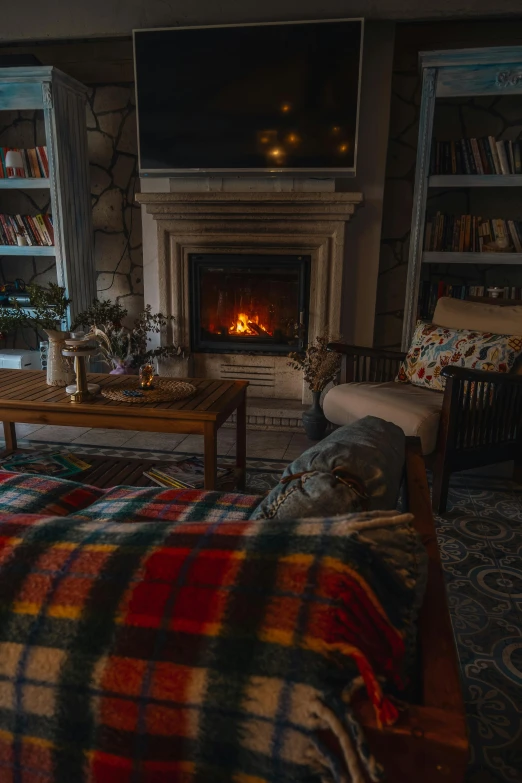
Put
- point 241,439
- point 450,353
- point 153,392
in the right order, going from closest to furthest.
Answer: point 153,392, point 241,439, point 450,353

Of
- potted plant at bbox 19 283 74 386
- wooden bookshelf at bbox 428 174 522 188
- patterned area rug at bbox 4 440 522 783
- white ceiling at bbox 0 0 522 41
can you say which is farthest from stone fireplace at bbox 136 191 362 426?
patterned area rug at bbox 4 440 522 783

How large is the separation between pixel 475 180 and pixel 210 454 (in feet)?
7.64

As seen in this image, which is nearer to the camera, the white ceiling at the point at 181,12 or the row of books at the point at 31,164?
the white ceiling at the point at 181,12

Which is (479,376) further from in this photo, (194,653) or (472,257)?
(194,653)

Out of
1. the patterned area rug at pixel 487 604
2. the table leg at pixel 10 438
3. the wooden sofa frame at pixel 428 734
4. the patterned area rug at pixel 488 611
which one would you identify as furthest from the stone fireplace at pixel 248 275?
the wooden sofa frame at pixel 428 734

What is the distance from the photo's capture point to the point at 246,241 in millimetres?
3488

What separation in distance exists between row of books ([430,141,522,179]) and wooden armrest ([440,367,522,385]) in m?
1.55

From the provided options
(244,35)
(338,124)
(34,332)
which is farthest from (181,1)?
(34,332)

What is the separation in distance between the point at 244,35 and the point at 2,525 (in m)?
3.35

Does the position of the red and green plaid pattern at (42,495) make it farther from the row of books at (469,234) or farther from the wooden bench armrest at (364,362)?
the row of books at (469,234)

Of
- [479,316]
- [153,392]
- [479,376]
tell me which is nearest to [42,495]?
[153,392]

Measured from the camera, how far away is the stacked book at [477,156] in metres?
3.14

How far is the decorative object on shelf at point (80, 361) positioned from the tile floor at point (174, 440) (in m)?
0.88

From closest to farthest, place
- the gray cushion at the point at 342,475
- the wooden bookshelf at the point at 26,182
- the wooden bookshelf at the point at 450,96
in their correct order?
the gray cushion at the point at 342,475
the wooden bookshelf at the point at 450,96
the wooden bookshelf at the point at 26,182
